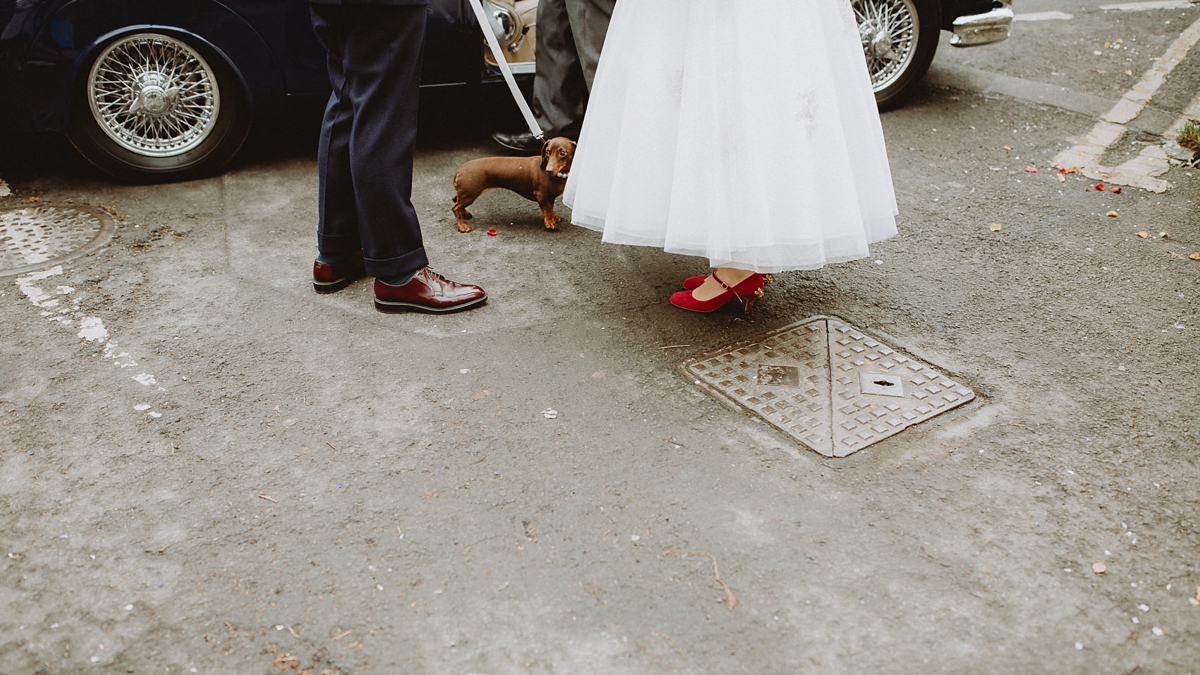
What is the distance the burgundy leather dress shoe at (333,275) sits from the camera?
350 centimetres

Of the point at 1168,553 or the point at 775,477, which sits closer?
the point at 1168,553

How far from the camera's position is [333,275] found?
Answer: 3531 millimetres

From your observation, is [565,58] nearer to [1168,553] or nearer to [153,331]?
[153,331]

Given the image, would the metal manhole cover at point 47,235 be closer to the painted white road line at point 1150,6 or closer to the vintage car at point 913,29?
the vintage car at point 913,29

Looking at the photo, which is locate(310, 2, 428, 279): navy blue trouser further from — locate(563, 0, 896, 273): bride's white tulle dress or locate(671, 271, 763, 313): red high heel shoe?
locate(671, 271, 763, 313): red high heel shoe

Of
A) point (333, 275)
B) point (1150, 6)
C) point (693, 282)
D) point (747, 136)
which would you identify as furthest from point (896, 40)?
point (333, 275)

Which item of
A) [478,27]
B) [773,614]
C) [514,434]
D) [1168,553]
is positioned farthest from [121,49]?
[1168,553]

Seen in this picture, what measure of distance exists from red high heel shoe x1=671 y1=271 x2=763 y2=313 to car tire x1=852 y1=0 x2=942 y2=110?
2.76 meters

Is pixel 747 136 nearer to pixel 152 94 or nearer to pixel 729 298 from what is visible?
pixel 729 298

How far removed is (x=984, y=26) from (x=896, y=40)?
0.52 meters

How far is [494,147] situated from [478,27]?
2.45ft

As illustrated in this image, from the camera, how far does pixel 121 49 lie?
4.13 m

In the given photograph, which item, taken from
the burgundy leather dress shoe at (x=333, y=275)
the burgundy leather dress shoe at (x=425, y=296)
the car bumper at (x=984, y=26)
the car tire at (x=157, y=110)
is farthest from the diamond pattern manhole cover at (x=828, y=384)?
the car bumper at (x=984, y=26)

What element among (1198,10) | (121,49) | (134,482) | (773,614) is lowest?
(134,482)
